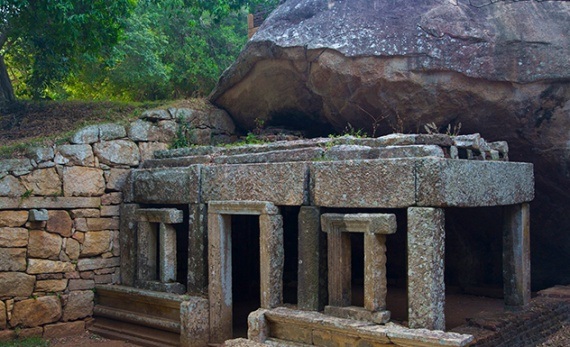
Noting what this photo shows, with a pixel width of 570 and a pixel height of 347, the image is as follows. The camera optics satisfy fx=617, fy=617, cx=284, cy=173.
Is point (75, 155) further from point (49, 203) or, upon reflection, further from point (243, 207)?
point (243, 207)

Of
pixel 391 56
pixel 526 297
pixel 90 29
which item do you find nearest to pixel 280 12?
pixel 391 56

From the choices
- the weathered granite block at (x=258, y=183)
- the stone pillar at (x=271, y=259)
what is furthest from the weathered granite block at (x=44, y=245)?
the stone pillar at (x=271, y=259)

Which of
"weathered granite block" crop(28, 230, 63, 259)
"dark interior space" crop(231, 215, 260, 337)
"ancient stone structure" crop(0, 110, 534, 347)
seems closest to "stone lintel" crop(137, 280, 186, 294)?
"ancient stone structure" crop(0, 110, 534, 347)

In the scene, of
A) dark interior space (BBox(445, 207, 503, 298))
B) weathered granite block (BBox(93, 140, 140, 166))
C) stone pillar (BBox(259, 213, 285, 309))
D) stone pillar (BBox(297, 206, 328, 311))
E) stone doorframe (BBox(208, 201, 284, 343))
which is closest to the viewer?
stone pillar (BBox(297, 206, 328, 311))

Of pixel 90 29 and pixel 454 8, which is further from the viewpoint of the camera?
pixel 90 29

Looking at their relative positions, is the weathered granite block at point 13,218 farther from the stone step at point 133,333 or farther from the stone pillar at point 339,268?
the stone pillar at point 339,268

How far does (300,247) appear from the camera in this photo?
6.87 meters

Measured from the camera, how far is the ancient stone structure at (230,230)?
6000 mm

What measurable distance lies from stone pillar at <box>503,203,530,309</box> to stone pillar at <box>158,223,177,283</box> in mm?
4260

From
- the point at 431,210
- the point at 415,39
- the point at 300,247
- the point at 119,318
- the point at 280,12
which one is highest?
the point at 280,12

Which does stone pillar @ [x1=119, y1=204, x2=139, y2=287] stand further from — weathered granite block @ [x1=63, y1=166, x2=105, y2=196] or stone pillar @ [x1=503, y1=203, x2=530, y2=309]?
stone pillar @ [x1=503, y1=203, x2=530, y2=309]

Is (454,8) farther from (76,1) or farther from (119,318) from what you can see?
(119,318)

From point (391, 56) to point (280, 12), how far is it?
208 cm

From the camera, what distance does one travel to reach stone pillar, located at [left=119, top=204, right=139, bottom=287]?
884cm
